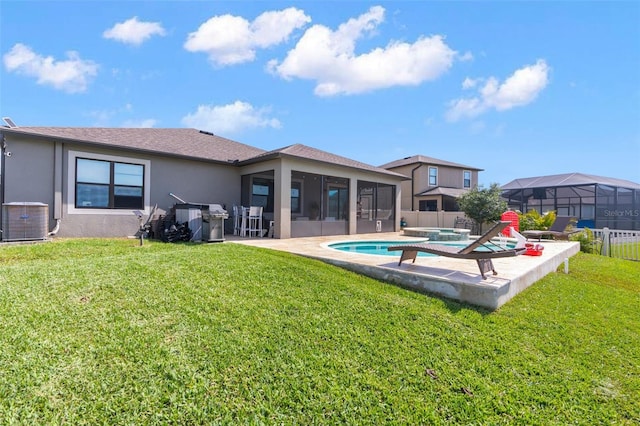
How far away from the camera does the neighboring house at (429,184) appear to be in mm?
24594

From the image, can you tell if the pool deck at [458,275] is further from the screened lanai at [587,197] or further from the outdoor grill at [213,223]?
the screened lanai at [587,197]

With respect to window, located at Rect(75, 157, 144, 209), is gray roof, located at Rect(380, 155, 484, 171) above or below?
above

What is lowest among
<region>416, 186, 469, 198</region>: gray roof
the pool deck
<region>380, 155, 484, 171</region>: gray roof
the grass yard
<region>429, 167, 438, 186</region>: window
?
the grass yard

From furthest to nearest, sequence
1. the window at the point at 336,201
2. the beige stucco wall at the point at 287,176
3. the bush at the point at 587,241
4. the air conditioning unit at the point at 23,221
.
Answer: the window at the point at 336,201
the beige stucco wall at the point at 287,176
the bush at the point at 587,241
the air conditioning unit at the point at 23,221

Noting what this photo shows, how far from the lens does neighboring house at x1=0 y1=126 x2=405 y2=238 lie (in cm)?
964

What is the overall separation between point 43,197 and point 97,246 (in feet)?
10.7

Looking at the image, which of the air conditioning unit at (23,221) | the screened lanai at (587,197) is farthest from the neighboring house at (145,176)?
the screened lanai at (587,197)

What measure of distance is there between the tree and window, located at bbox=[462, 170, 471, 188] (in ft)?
37.7

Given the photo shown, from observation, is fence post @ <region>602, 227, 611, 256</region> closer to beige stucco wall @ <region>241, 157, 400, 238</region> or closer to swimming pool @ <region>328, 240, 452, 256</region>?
swimming pool @ <region>328, 240, 452, 256</region>

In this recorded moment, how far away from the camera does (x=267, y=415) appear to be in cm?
240

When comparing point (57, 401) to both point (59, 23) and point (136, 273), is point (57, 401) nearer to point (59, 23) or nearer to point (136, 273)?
point (136, 273)

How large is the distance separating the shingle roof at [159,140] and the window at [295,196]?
2.71 meters

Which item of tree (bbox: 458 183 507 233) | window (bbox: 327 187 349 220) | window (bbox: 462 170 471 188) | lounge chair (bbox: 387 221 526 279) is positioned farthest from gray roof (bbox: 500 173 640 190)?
lounge chair (bbox: 387 221 526 279)

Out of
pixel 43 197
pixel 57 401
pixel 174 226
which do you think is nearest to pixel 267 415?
pixel 57 401
